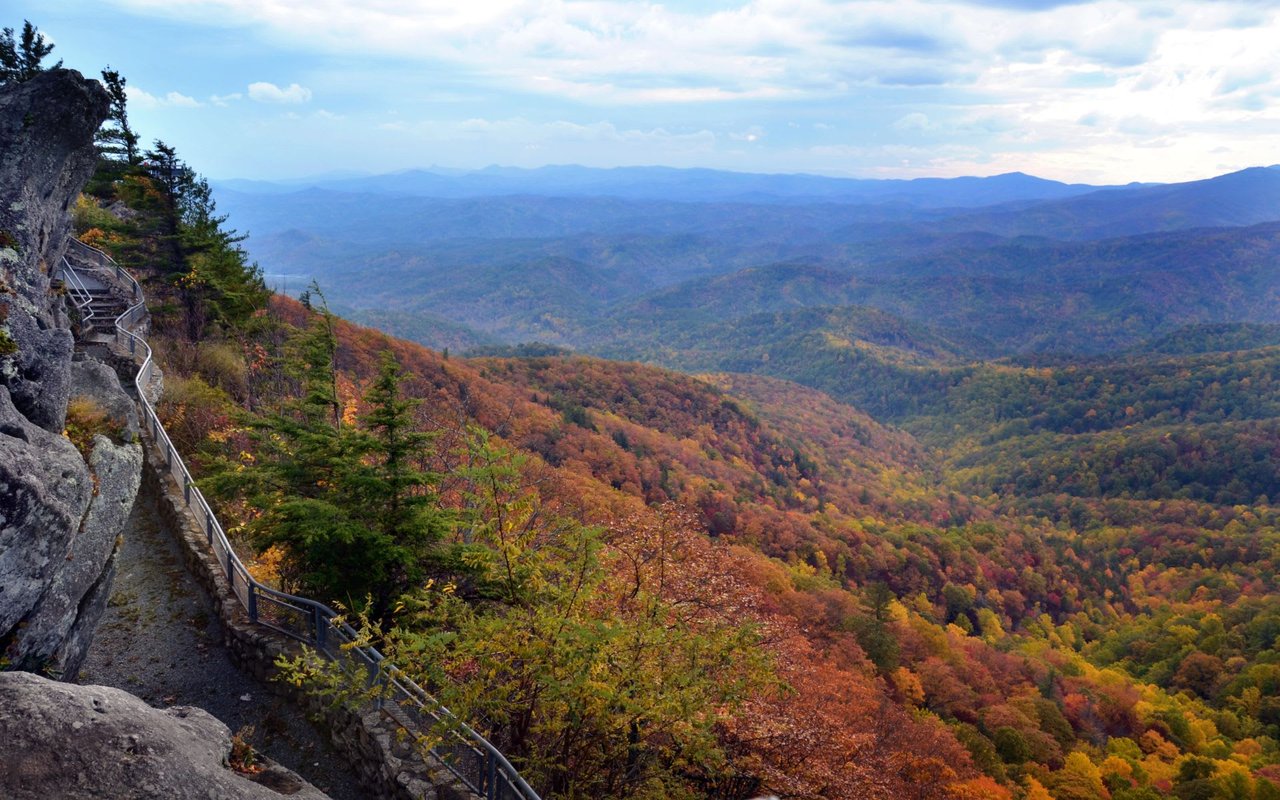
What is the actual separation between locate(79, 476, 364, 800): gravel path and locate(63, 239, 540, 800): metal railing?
92 cm

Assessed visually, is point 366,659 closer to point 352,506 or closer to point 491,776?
point 352,506

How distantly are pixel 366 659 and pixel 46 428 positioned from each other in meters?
5.53

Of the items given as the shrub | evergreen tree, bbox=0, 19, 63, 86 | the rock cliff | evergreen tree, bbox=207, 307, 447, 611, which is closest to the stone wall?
evergreen tree, bbox=207, 307, 447, 611

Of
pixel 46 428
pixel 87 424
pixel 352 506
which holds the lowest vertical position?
pixel 352 506

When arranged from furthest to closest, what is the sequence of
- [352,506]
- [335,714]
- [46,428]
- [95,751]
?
[352,506], [335,714], [46,428], [95,751]

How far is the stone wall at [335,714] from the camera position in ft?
29.8

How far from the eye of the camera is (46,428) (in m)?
9.15

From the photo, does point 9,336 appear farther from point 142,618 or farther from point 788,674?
point 788,674

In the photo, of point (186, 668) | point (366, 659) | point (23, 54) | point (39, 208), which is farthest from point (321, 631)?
point (23, 54)

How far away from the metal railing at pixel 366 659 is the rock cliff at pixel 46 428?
2527 mm

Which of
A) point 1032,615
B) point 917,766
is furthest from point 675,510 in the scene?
point 1032,615

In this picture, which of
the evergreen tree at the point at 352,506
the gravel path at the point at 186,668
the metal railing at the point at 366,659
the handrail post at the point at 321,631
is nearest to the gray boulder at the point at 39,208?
the evergreen tree at the point at 352,506

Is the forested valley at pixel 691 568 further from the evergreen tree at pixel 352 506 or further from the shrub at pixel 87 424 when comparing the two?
the shrub at pixel 87 424

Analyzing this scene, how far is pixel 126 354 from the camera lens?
22.1 m
